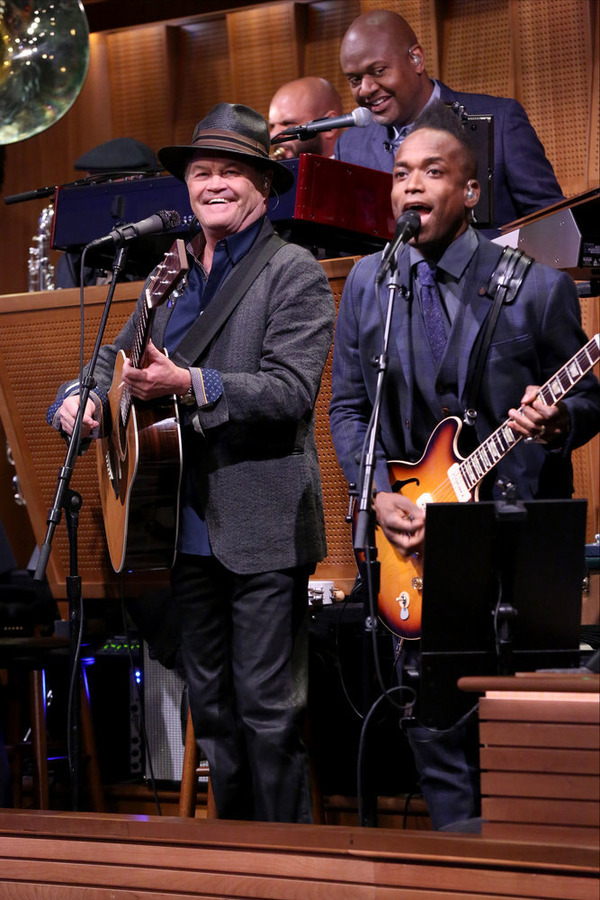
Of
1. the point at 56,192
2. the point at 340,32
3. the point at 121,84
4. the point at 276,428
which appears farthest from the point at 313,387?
the point at 121,84

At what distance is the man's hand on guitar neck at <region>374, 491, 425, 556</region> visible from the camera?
9.12 feet

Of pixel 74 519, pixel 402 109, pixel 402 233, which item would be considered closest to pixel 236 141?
pixel 402 233

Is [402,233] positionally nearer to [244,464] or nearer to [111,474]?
[244,464]

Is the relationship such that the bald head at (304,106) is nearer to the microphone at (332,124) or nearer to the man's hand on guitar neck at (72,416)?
the microphone at (332,124)

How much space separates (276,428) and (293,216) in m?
0.88

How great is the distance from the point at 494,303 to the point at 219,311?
71 cm

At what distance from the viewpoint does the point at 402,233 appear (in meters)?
2.64

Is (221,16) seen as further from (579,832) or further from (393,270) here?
(579,832)

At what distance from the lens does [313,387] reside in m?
2.90

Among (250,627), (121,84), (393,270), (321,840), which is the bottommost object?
(321,840)

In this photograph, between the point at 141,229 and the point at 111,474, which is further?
the point at 111,474

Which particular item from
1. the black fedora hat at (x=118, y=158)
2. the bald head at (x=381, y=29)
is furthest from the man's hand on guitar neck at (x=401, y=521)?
the black fedora hat at (x=118, y=158)

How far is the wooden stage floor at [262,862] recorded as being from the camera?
5.93 feet

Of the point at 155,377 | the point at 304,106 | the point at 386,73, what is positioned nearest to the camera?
the point at 155,377
